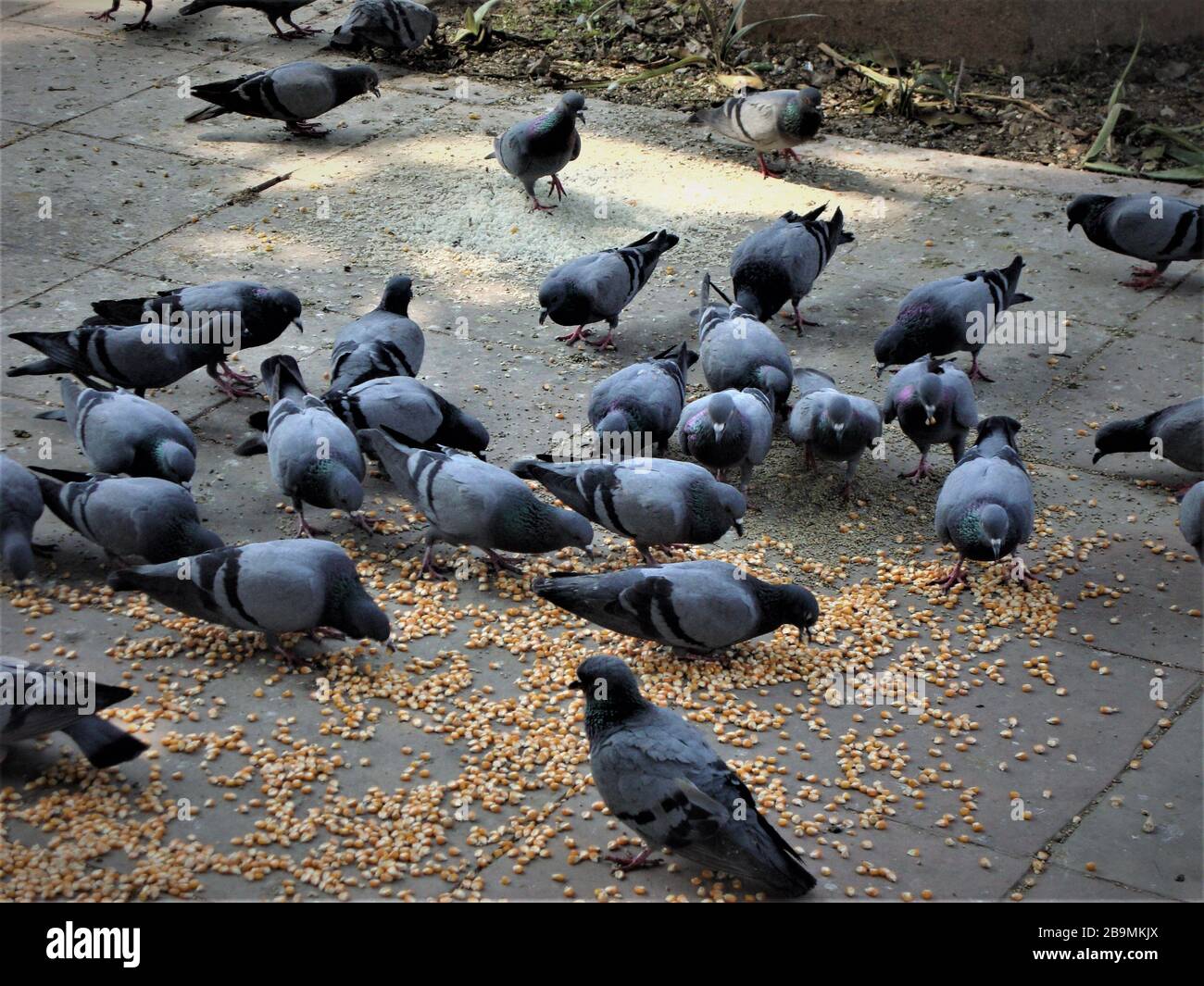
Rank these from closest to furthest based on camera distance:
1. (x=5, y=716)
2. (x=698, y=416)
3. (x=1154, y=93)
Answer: (x=5, y=716)
(x=698, y=416)
(x=1154, y=93)

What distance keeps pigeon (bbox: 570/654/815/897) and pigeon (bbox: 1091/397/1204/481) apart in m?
3.08

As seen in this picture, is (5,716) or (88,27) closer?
(5,716)

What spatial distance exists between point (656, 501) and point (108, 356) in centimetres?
288

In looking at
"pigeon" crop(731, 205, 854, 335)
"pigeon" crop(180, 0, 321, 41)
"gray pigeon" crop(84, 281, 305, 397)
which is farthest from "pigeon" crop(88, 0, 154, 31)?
"pigeon" crop(731, 205, 854, 335)

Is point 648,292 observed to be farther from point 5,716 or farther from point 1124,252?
point 5,716

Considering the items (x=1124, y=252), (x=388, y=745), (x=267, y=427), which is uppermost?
(x=1124, y=252)

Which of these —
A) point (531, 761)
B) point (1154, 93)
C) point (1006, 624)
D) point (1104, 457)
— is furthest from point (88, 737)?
point (1154, 93)

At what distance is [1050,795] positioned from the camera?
15.0 ft

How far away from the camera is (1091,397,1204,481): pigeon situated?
611cm

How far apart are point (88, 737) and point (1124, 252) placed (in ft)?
20.9

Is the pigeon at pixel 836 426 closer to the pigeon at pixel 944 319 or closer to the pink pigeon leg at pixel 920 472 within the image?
the pink pigeon leg at pixel 920 472

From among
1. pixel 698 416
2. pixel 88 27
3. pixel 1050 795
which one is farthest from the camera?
pixel 88 27

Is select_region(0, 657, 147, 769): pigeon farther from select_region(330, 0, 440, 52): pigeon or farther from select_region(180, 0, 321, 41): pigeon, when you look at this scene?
select_region(180, 0, 321, 41): pigeon

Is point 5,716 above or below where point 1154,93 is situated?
below
